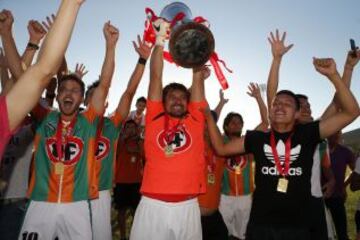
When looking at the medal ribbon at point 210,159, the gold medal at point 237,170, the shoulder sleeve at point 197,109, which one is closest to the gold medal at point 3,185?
the shoulder sleeve at point 197,109

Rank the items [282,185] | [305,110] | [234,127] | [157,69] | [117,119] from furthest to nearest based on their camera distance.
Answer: [234,127] < [305,110] < [117,119] < [157,69] < [282,185]

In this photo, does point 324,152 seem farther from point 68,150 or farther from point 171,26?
point 68,150

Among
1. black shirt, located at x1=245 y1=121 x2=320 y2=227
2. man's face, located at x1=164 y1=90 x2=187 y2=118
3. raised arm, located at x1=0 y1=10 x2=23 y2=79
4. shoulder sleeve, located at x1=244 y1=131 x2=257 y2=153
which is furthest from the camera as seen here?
man's face, located at x1=164 y1=90 x2=187 y2=118

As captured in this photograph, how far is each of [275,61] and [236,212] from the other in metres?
3.79

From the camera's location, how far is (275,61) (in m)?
5.48

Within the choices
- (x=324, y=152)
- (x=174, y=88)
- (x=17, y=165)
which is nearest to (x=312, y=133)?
(x=174, y=88)

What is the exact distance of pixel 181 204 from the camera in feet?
14.5

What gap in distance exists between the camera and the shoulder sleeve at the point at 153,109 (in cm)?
477

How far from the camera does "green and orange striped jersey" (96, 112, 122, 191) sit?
5.96 meters

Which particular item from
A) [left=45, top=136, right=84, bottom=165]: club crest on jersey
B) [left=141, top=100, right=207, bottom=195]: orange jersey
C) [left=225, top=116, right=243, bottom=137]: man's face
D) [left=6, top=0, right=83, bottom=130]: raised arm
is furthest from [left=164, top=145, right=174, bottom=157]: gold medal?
[left=225, top=116, right=243, bottom=137]: man's face

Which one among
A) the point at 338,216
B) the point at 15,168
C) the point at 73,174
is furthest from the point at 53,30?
the point at 338,216

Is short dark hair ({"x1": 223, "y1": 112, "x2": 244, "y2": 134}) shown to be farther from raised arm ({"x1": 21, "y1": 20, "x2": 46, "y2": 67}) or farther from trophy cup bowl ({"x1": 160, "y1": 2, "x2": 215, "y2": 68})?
raised arm ({"x1": 21, "y1": 20, "x2": 46, "y2": 67})

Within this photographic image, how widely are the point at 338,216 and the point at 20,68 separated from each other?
7.34 metres

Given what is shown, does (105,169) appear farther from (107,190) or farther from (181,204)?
(181,204)
